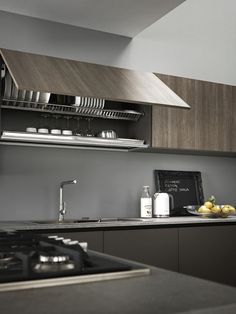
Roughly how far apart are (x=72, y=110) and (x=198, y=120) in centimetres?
114

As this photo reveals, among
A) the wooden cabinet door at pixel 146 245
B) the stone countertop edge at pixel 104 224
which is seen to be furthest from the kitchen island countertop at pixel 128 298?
the wooden cabinet door at pixel 146 245

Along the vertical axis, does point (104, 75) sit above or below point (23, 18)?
below

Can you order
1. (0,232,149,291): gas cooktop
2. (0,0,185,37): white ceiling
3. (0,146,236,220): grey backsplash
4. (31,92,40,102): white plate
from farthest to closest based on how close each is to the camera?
1. (0,146,236,220): grey backsplash
2. (0,0,185,37): white ceiling
3. (31,92,40,102): white plate
4. (0,232,149,291): gas cooktop

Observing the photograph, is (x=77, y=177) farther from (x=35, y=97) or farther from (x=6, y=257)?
(x=6, y=257)

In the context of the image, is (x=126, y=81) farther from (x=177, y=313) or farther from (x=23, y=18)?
(x=177, y=313)

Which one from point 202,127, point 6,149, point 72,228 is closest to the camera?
point 72,228

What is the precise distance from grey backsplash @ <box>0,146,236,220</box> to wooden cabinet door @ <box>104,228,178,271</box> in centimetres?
69

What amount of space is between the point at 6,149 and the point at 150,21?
155 centimetres

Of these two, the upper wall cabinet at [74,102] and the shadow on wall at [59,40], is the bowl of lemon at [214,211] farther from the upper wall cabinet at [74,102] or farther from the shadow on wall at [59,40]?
the shadow on wall at [59,40]

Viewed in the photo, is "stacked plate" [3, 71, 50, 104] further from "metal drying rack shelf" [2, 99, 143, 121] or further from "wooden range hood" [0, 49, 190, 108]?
"wooden range hood" [0, 49, 190, 108]

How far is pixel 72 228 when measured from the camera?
2.90 metres

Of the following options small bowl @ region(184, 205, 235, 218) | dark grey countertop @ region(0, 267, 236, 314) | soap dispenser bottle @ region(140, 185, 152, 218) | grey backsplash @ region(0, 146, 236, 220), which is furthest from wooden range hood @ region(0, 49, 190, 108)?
dark grey countertop @ region(0, 267, 236, 314)

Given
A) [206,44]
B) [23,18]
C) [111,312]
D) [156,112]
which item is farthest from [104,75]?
[111,312]

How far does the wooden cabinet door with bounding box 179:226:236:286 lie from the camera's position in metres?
3.38
